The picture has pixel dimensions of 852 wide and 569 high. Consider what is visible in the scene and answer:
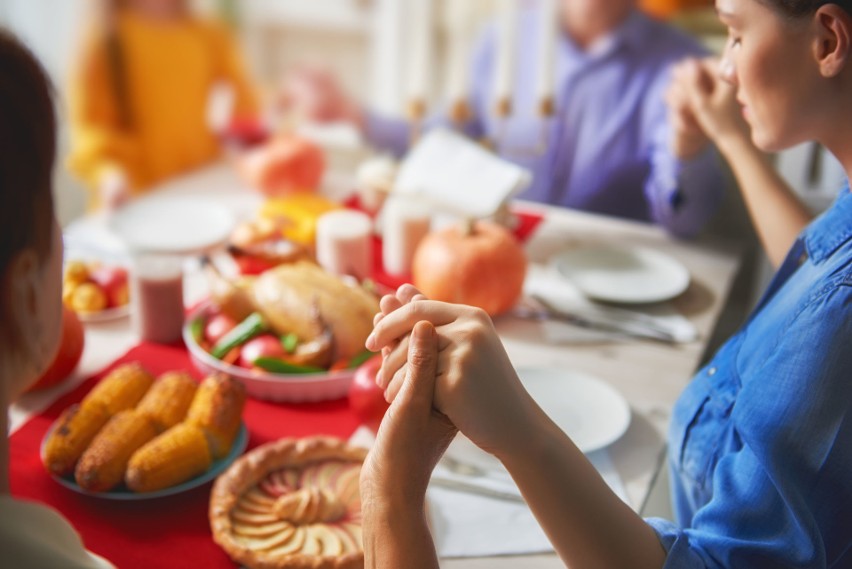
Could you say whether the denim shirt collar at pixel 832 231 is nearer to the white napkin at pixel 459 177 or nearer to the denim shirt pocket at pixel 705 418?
the denim shirt pocket at pixel 705 418

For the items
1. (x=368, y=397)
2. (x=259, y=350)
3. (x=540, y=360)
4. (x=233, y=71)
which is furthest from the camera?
(x=233, y=71)

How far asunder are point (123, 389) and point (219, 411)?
0.13m

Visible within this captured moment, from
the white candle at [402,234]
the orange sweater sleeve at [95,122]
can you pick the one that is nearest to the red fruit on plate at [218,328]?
the white candle at [402,234]

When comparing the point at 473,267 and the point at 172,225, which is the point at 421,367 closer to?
the point at 473,267

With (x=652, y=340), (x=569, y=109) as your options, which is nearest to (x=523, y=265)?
(x=652, y=340)

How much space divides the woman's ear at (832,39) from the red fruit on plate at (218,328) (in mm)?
836

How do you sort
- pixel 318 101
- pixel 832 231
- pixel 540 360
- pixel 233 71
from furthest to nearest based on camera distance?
1. pixel 233 71
2. pixel 318 101
3. pixel 540 360
4. pixel 832 231

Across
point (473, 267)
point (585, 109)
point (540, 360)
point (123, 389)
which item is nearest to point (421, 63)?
point (585, 109)

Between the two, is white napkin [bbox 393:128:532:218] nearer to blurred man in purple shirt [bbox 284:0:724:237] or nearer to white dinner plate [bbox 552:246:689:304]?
white dinner plate [bbox 552:246:689:304]

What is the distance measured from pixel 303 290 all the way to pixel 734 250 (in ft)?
3.06

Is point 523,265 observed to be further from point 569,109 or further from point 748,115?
point 569,109

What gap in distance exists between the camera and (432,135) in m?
1.70

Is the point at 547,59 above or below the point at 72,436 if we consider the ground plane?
above

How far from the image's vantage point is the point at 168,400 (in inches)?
39.0
